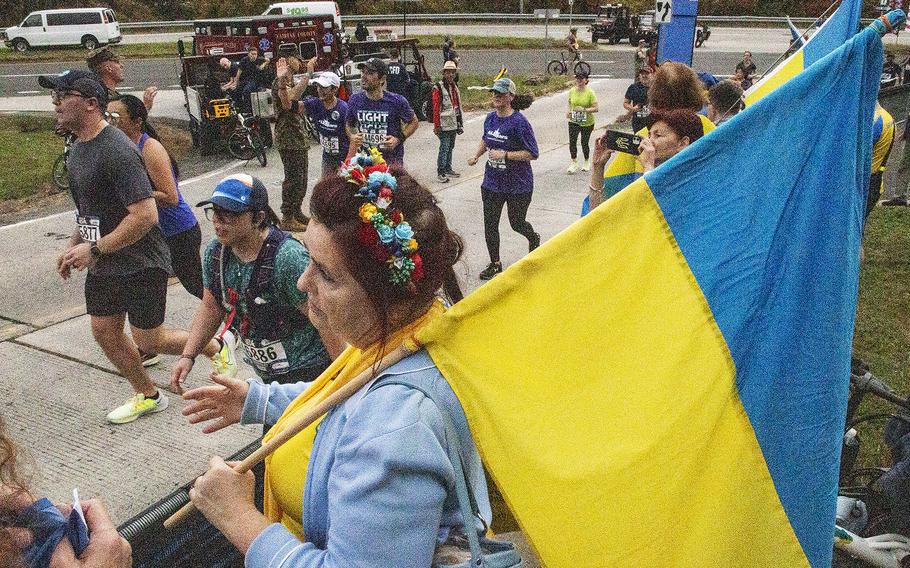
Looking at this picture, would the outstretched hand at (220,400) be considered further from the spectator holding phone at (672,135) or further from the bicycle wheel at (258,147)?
the bicycle wheel at (258,147)

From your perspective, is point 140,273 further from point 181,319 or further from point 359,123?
point 359,123

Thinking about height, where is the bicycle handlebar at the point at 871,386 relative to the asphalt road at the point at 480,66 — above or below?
above

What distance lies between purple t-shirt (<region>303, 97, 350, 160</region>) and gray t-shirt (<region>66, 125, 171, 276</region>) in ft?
14.7

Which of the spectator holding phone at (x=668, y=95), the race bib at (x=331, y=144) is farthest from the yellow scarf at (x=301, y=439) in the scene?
the race bib at (x=331, y=144)

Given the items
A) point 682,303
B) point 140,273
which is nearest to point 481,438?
point 682,303

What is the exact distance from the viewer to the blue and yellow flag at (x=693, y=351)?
5.09 feet

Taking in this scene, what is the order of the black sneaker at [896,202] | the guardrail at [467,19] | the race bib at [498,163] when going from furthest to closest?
the guardrail at [467,19] < the black sneaker at [896,202] < the race bib at [498,163]

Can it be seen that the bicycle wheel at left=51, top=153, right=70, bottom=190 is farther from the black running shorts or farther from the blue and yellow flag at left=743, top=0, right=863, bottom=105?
the blue and yellow flag at left=743, top=0, right=863, bottom=105

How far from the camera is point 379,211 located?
65.8 inches

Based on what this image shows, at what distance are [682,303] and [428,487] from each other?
659 millimetres

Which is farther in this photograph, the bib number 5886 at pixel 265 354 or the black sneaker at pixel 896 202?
the black sneaker at pixel 896 202

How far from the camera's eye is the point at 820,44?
123 inches

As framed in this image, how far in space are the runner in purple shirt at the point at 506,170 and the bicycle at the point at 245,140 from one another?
22.8 feet

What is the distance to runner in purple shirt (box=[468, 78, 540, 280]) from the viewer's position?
24.1 ft
